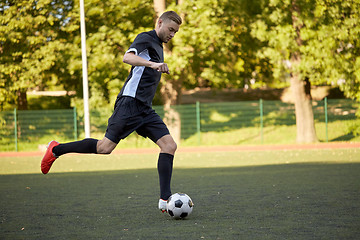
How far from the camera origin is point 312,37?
63.7ft

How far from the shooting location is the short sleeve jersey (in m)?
5.46

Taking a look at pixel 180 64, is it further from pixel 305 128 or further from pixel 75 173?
Result: pixel 75 173

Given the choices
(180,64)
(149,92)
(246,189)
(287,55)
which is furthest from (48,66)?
(149,92)

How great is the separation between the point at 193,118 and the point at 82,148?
16.1 metres

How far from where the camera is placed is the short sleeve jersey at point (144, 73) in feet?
17.9

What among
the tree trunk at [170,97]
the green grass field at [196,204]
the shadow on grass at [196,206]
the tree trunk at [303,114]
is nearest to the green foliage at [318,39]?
the tree trunk at [303,114]

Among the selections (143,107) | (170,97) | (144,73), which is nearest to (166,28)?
(144,73)

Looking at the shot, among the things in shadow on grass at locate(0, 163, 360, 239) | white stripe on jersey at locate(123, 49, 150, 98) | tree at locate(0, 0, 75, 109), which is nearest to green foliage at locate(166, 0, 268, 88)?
tree at locate(0, 0, 75, 109)

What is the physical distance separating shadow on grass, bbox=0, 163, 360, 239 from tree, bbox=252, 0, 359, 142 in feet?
30.6

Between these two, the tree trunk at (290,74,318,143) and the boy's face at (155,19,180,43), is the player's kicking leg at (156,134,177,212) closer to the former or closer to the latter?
the boy's face at (155,19,180,43)

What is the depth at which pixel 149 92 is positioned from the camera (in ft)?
18.4

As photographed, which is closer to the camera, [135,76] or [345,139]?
[135,76]

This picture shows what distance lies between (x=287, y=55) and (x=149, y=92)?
1513cm

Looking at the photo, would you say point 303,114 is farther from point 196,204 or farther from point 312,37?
point 196,204
